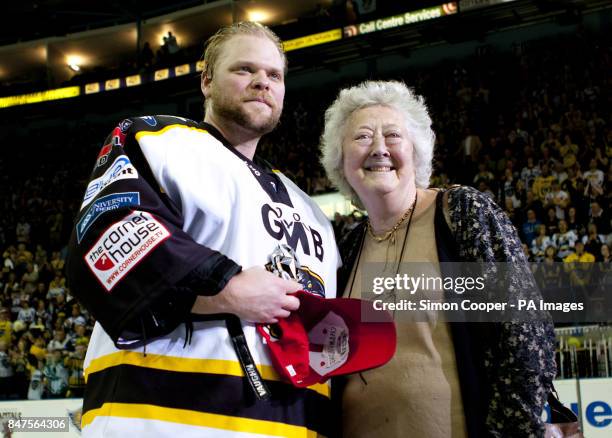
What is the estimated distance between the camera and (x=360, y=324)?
6.28ft

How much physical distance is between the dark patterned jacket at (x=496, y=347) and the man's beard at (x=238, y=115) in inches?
27.2

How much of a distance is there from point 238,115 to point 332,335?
799mm

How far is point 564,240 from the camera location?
26.3 ft

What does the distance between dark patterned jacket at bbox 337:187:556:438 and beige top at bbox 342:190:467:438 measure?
0.14 feet

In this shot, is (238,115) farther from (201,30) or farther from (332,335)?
(201,30)

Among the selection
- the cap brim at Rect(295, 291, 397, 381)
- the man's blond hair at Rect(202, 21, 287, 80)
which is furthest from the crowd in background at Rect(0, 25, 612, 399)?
the cap brim at Rect(295, 291, 397, 381)

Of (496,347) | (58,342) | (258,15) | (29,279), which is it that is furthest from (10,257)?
(496,347)

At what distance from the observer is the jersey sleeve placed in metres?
1.69

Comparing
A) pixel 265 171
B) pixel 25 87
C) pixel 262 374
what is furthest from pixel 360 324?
pixel 25 87

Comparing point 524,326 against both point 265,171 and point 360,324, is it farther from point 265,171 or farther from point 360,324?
point 265,171

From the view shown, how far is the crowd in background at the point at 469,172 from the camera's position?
28.3ft

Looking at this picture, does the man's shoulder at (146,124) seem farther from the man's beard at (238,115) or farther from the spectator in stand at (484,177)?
the spectator in stand at (484,177)

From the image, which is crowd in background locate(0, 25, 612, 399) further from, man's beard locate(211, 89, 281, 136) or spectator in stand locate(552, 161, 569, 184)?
man's beard locate(211, 89, 281, 136)

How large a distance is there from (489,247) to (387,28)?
12.7 m
